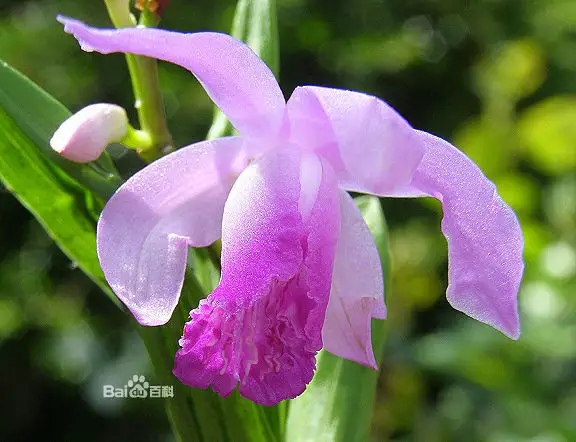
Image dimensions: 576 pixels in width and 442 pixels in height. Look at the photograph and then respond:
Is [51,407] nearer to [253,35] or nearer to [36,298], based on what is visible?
[36,298]

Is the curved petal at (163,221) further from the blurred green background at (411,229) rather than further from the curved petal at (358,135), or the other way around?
the blurred green background at (411,229)

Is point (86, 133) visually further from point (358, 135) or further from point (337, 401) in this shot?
point (337, 401)

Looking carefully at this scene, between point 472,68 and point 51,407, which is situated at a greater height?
point 472,68

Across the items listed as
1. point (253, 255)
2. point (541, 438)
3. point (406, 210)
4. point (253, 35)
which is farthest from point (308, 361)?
point (406, 210)

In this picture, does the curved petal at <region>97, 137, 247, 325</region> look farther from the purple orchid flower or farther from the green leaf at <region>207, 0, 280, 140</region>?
the green leaf at <region>207, 0, 280, 140</region>

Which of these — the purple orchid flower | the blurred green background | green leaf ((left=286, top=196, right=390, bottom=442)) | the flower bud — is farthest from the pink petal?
the blurred green background
